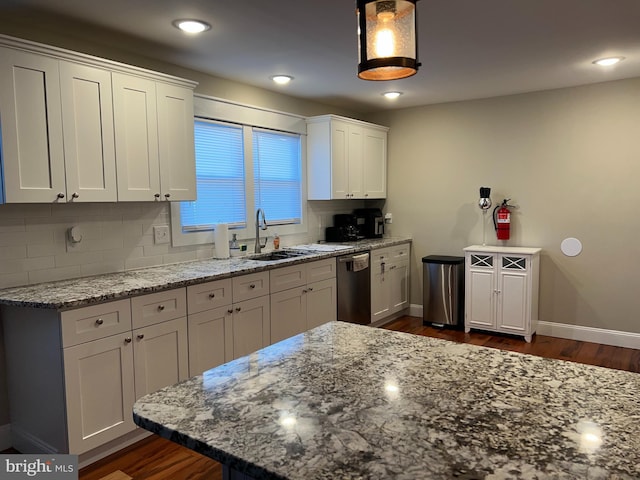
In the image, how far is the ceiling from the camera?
2.48 metres

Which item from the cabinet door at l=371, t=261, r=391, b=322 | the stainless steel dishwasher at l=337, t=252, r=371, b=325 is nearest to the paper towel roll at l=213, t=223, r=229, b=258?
the stainless steel dishwasher at l=337, t=252, r=371, b=325

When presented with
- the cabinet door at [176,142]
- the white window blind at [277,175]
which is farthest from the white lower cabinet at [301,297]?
the cabinet door at [176,142]

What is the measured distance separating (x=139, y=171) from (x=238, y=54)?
1083mm

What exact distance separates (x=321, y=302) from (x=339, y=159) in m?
1.58

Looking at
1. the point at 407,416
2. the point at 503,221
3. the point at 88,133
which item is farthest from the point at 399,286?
the point at 407,416

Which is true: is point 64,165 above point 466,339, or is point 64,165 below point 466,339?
above

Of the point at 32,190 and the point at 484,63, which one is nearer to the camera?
the point at 32,190

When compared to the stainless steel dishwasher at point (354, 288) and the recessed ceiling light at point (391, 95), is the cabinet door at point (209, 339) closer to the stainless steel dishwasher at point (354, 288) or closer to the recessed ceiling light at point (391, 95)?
A: the stainless steel dishwasher at point (354, 288)

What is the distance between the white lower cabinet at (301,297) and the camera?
11.9ft

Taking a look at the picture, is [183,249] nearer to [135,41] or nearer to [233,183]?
[233,183]

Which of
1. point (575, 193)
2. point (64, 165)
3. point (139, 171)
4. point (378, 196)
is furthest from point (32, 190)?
point (575, 193)

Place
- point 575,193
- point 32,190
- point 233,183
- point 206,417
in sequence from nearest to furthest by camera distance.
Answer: point 206,417
point 32,190
point 233,183
point 575,193

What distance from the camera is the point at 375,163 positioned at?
5.43m

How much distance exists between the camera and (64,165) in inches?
102
